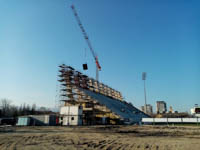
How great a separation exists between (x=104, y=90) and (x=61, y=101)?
2901 centimetres

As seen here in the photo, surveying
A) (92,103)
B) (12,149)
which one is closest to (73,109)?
(92,103)

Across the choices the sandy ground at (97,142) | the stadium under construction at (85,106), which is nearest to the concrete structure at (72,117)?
the stadium under construction at (85,106)

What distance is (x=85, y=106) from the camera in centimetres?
5534

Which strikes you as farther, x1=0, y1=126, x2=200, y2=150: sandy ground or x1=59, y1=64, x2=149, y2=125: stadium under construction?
x1=59, y1=64, x2=149, y2=125: stadium under construction

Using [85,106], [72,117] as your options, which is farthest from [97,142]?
[85,106]

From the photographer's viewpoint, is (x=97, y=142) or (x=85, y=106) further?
(x=85, y=106)

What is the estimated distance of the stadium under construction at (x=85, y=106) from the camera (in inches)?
1655

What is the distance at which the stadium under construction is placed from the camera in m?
42.0

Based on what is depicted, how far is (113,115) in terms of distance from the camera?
46.8m

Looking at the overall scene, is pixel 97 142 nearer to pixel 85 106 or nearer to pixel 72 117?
pixel 72 117

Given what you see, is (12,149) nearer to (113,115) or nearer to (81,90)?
(113,115)

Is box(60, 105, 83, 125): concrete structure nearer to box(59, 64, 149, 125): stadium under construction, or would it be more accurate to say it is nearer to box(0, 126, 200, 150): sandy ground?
box(59, 64, 149, 125): stadium under construction

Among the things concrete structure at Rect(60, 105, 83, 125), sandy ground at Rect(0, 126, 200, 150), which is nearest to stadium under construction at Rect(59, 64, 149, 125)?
concrete structure at Rect(60, 105, 83, 125)

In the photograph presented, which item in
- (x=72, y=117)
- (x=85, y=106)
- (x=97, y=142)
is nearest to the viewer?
(x=97, y=142)
